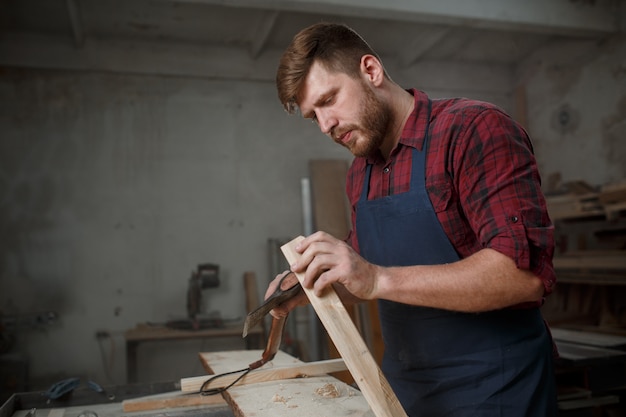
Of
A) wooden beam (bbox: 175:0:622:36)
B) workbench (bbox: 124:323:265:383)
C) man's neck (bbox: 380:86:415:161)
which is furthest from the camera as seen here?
workbench (bbox: 124:323:265:383)

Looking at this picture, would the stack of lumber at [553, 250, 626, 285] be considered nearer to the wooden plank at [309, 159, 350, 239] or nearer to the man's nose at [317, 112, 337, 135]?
the wooden plank at [309, 159, 350, 239]

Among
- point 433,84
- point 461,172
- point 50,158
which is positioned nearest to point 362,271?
point 461,172

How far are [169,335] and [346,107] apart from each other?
336cm

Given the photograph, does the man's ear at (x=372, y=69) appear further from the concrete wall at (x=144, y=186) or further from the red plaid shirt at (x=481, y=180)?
the concrete wall at (x=144, y=186)

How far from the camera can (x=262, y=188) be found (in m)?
5.31

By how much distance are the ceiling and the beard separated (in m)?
2.60

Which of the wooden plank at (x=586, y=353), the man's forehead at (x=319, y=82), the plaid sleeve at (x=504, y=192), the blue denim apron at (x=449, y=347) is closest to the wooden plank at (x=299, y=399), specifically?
the blue denim apron at (x=449, y=347)

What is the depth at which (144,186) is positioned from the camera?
197 inches

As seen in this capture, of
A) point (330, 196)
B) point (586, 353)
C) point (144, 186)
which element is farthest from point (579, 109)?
point (144, 186)

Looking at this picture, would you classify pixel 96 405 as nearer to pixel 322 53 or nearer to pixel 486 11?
pixel 322 53

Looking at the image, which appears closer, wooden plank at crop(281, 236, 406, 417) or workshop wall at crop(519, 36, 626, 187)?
wooden plank at crop(281, 236, 406, 417)

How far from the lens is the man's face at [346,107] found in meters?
1.50

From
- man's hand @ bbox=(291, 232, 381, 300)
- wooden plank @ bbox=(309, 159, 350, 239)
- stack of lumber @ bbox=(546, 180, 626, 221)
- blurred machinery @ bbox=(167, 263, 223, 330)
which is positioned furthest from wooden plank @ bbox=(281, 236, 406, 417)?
wooden plank @ bbox=(309, 159, 350, 239)

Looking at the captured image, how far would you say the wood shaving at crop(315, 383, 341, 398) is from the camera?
153 cm
